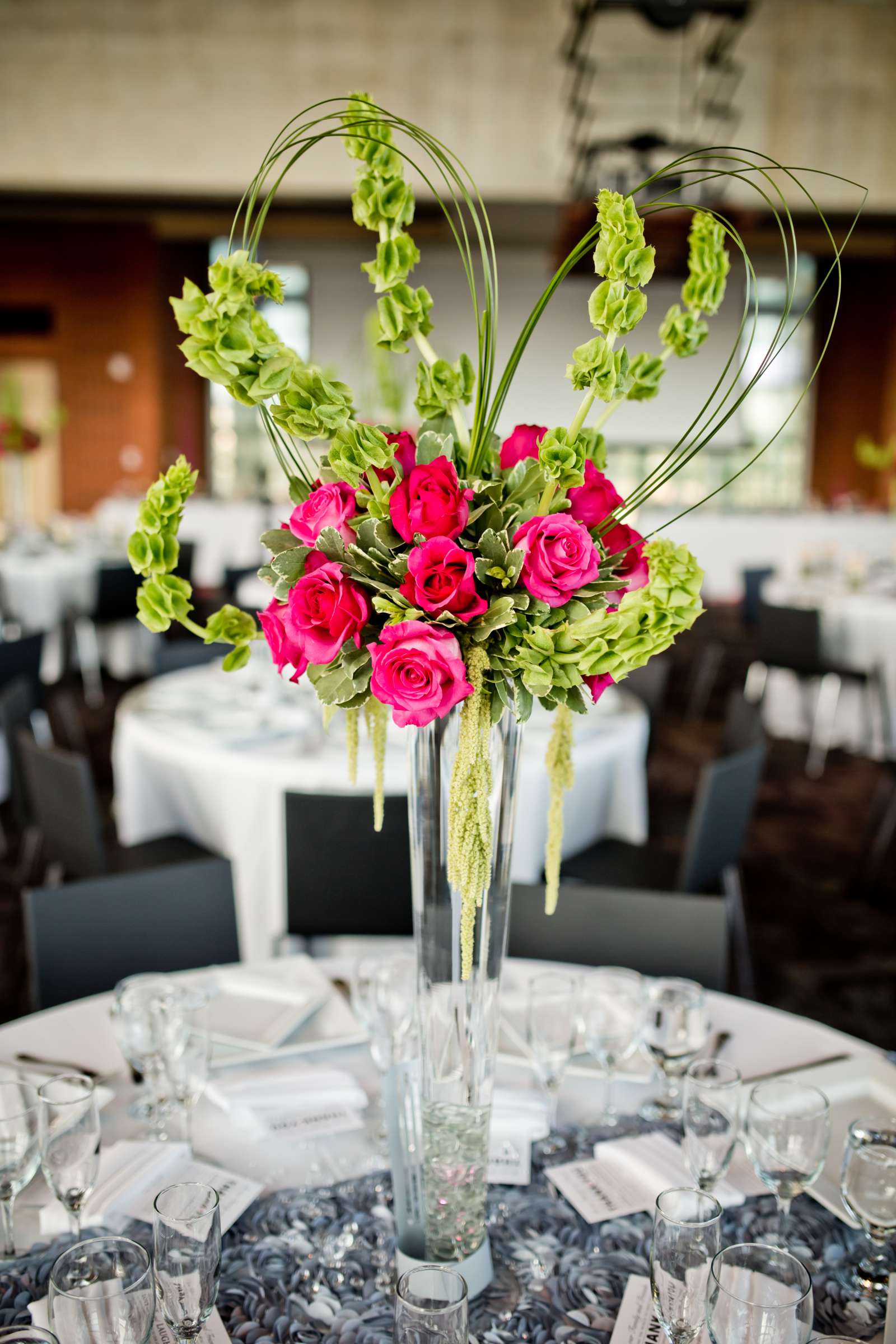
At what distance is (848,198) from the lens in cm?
971

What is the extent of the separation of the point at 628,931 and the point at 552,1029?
536 millimetres

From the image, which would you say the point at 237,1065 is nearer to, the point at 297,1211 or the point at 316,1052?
the point at 316,1052

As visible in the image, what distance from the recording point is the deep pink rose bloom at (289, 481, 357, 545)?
0.90m

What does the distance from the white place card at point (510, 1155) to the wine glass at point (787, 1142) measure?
0.25m

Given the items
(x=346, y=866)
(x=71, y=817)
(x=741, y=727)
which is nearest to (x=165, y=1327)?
(x=346, y=866)

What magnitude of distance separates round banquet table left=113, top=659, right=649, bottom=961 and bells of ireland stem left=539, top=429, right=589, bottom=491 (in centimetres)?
162

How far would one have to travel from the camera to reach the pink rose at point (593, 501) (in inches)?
38.0

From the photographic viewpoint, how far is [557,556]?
33.7 inches

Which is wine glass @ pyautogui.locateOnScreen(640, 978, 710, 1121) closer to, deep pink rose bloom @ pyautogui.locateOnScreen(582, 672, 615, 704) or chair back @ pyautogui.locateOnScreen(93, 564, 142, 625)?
deep pink rose bloom @ pyautogui.locateOnScreen(582, 672, 615, 704)

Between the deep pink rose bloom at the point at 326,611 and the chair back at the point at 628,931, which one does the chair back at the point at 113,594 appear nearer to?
the chair back at the point at 628,931

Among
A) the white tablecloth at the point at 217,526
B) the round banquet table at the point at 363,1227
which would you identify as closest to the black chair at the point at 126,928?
the round banquet table at the point at 363,1227

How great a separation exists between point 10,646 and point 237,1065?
103 inches

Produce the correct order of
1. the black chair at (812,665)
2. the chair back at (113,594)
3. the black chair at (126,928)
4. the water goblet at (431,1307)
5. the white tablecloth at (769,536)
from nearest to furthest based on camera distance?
the water goblet at (431,1307) < the black chair at (126,928) < the black chair at (812,665) < the chair back at (113,594) < the white tablecloth at (769,536)

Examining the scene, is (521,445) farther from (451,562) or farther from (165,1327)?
(165,1327)
